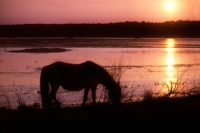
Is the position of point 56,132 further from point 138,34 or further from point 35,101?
point 138,34

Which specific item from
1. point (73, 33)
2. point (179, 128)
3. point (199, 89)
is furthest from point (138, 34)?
point (179, 128)

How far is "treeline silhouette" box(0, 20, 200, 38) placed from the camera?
300ft

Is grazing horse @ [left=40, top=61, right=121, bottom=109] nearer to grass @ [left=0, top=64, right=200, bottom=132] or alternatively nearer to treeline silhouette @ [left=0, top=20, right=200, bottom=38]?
grass @ [left=0, top=64, right=200, bottom=132]

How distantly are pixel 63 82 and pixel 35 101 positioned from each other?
9.72 feet

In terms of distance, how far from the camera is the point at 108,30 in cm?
9956

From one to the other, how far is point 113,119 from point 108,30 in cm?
9291

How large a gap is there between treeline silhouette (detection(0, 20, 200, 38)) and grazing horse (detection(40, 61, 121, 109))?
263 feet

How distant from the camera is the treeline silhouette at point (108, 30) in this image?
9138cm

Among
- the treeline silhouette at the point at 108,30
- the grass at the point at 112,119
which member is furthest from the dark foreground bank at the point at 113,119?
the treeline silhouette at the point at 108,30

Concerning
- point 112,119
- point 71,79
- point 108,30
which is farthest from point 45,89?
point 108,30

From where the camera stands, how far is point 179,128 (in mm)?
6500

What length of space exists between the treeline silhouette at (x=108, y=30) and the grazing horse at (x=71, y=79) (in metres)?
80.2

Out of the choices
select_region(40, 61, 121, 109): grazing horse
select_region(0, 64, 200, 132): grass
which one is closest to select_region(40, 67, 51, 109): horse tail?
select_region(40, 61, 121, 109): grazing horse

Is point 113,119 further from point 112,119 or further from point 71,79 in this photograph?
point 71,79
